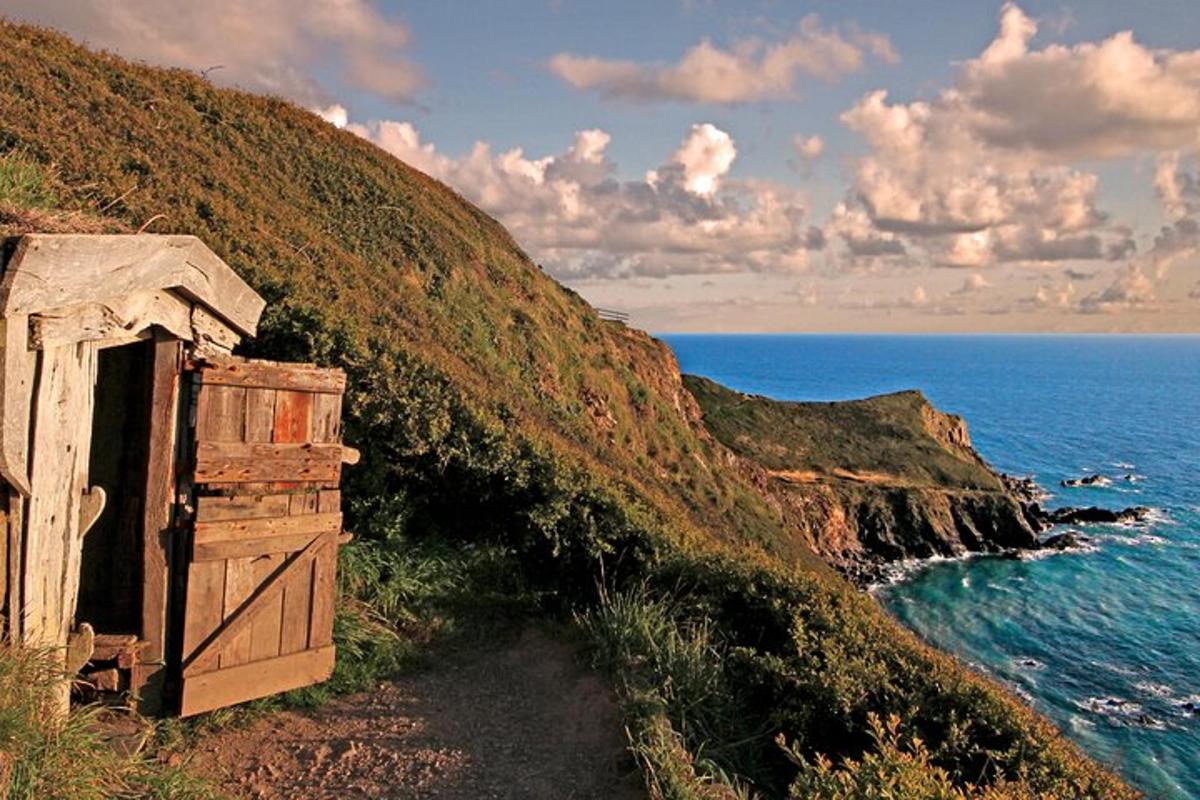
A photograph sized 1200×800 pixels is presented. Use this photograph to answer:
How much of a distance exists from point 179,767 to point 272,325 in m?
5.90

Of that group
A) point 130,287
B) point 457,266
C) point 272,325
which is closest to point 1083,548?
point 457,266

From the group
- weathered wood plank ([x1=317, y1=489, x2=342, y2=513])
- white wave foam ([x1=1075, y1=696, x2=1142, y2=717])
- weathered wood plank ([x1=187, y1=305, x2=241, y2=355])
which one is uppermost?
weathered wood plank ([x1=187, y1=305, x2=241, y2=355])

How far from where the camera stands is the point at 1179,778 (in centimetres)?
2239

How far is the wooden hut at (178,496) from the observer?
21.0 ft

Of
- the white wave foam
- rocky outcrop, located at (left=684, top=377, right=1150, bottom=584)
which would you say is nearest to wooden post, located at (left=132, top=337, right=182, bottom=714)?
the white wave foam

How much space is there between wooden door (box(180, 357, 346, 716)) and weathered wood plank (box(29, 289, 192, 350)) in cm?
53

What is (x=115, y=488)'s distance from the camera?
7738 mm

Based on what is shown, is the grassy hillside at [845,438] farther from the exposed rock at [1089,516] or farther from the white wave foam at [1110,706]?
the white wave foam at [1110,706]

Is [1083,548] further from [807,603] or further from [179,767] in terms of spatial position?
[179,767]

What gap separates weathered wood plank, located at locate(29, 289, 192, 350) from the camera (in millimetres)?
5785

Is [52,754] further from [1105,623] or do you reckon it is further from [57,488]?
[1105,623]

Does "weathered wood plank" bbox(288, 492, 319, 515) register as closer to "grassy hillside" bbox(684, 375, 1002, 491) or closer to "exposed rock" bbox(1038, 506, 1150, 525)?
"grassy hillside" bbox(684, 375, 1002, 491)

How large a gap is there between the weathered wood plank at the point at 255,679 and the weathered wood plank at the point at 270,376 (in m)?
2.63

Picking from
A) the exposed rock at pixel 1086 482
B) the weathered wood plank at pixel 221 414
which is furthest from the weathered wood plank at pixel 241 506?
the exposed rock at pixel 1086 482
